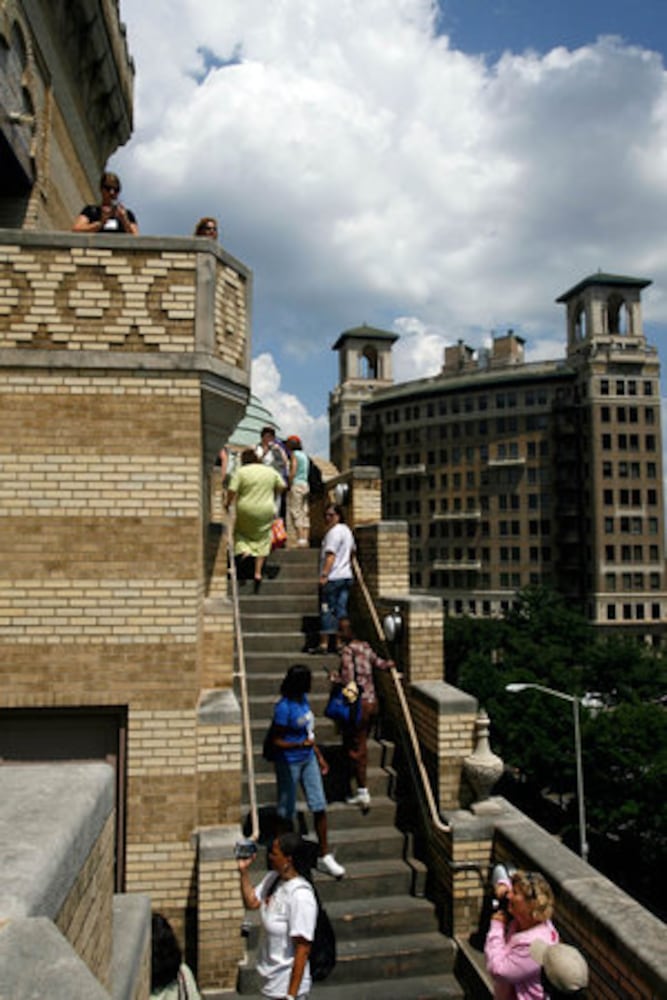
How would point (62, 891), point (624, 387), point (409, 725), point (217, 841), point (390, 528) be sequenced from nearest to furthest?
point (62, 891)
point (217, 841)
point (409, 725)
point (390, 528)
point (624, 387)

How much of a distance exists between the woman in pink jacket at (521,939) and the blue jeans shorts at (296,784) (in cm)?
222

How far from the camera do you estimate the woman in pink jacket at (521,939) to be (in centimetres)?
452

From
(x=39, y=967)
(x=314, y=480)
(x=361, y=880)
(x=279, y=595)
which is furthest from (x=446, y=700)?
(x=314, y=480)

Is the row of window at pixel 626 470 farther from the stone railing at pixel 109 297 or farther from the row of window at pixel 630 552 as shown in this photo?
the stone railing at pixel 109 297

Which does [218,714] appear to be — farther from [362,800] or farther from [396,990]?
[396,990]

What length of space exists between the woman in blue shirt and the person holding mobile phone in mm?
4548

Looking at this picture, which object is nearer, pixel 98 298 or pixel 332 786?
pixel 98 298

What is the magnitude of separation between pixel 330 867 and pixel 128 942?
9.83ft

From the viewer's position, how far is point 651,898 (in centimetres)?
3152

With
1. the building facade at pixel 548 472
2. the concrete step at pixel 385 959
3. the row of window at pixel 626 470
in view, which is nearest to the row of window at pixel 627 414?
the building facade at pixel 548 472

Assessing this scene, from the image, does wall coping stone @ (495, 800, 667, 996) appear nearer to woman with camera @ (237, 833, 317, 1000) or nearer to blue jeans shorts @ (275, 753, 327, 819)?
blue jeans shorts @ (275, 753, 327, 819)

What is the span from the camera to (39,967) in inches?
78.5

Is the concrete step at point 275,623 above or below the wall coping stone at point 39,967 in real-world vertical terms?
above

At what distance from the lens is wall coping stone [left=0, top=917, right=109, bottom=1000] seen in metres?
1.92
